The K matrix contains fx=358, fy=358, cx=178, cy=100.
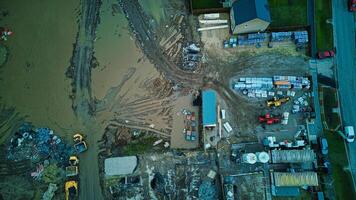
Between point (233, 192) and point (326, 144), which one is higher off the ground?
point (326, 144)

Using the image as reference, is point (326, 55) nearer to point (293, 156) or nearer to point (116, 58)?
point (293, 156)

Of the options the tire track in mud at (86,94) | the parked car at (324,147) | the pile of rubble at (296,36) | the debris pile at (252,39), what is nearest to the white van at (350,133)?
the parked car at (324,147)

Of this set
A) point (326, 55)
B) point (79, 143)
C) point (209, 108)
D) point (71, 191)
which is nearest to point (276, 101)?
point (209, 108)

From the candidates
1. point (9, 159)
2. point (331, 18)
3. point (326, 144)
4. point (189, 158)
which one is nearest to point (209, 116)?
point (189, 158)

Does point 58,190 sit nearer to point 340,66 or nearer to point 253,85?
point 253,85

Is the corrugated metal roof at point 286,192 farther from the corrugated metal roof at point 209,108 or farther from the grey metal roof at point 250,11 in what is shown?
the grey metal roof at point 250,11

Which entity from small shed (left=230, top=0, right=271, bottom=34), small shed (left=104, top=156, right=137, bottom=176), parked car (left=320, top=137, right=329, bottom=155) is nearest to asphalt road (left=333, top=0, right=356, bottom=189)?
parked car (left=320, top=137, right=329, bottom=155)

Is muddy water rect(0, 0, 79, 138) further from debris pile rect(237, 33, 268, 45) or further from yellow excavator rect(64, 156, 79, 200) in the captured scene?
debris pile rect(237, 33, 268, 45)
